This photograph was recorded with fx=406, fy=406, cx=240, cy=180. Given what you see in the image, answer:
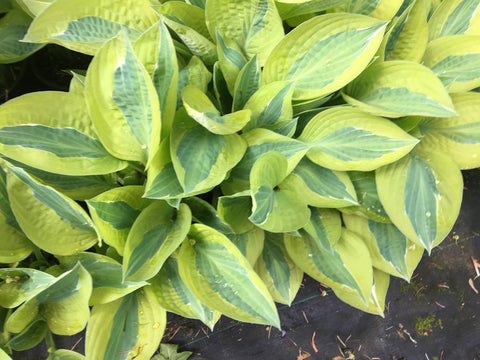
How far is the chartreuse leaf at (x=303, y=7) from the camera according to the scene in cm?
76

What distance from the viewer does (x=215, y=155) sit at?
688 millimetres

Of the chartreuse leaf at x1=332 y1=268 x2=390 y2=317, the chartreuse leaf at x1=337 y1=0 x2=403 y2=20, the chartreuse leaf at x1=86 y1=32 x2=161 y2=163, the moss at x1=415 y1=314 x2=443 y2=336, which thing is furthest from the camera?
the moss at x1=415 y1=314 x2=443 y2=336

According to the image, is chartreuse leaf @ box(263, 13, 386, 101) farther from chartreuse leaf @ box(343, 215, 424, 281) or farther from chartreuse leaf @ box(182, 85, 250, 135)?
chartreuse leaf @ box(343, 215, 424, 281)

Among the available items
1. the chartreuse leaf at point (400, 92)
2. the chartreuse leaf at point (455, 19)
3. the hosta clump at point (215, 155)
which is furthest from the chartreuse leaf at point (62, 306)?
the chartreuse leaf at point (455, 19)

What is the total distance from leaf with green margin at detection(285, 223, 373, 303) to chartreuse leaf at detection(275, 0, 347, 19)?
1.44 ft

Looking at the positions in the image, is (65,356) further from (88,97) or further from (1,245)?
(88,97)

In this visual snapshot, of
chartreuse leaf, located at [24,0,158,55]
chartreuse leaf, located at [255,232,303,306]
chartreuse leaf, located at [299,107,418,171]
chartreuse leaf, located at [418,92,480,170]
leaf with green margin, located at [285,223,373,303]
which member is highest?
chartreuse leaf, located at [24,0,158,55]

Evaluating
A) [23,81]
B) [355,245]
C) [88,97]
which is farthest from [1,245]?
[355,245]

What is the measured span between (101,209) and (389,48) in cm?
66

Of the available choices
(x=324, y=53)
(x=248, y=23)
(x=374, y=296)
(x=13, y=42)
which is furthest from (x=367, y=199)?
(x=13, y=42)

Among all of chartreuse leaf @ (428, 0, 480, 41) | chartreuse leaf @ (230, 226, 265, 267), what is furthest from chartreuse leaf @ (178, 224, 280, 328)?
chartreuse leaf @ (428, 0, 480, 41)

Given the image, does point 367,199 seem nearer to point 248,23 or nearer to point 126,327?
point 248,23

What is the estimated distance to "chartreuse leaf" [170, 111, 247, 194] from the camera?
645 mm

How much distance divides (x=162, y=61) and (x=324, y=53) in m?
0.31
